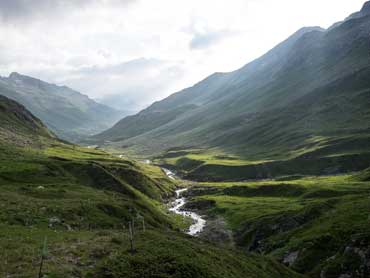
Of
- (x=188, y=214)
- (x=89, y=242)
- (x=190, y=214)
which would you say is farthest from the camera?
(x=190, y=214)

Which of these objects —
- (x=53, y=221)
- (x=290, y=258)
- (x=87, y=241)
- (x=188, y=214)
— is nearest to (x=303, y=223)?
(x=290, y=258)

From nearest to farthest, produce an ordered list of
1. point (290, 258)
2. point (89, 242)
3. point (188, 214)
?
point (89, 242), point (290, 258), point (188, 214)

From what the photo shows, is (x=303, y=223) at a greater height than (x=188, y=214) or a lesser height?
greater

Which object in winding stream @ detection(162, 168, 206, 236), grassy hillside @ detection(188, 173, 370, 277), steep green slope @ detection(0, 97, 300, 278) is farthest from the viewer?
winding stream @ detection(162, 168, 206, 236)

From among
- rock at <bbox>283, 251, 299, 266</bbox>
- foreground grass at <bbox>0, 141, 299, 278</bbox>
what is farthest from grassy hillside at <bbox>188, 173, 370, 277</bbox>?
foreground grass at <bbox>0, 141, 299, 278</bbox>

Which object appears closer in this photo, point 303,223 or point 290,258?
point 290,258

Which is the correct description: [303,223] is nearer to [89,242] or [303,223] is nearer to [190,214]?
[190,214]

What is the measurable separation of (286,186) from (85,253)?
110 meters

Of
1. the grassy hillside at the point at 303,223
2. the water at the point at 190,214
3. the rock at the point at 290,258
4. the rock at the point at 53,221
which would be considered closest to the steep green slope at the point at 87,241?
the rock at the point at 53,221

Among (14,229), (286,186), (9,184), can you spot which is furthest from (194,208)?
(14,229)

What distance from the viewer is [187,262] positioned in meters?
37.2

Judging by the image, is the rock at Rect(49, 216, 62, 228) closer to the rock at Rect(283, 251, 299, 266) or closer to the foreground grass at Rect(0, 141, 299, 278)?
the foreground grass at Rect(0, 141, 299, 278)

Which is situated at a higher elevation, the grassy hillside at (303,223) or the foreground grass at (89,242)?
the foreground grass at (89,242)

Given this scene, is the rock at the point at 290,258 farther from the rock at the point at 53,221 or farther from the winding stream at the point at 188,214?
the rock at the point at 53,221
